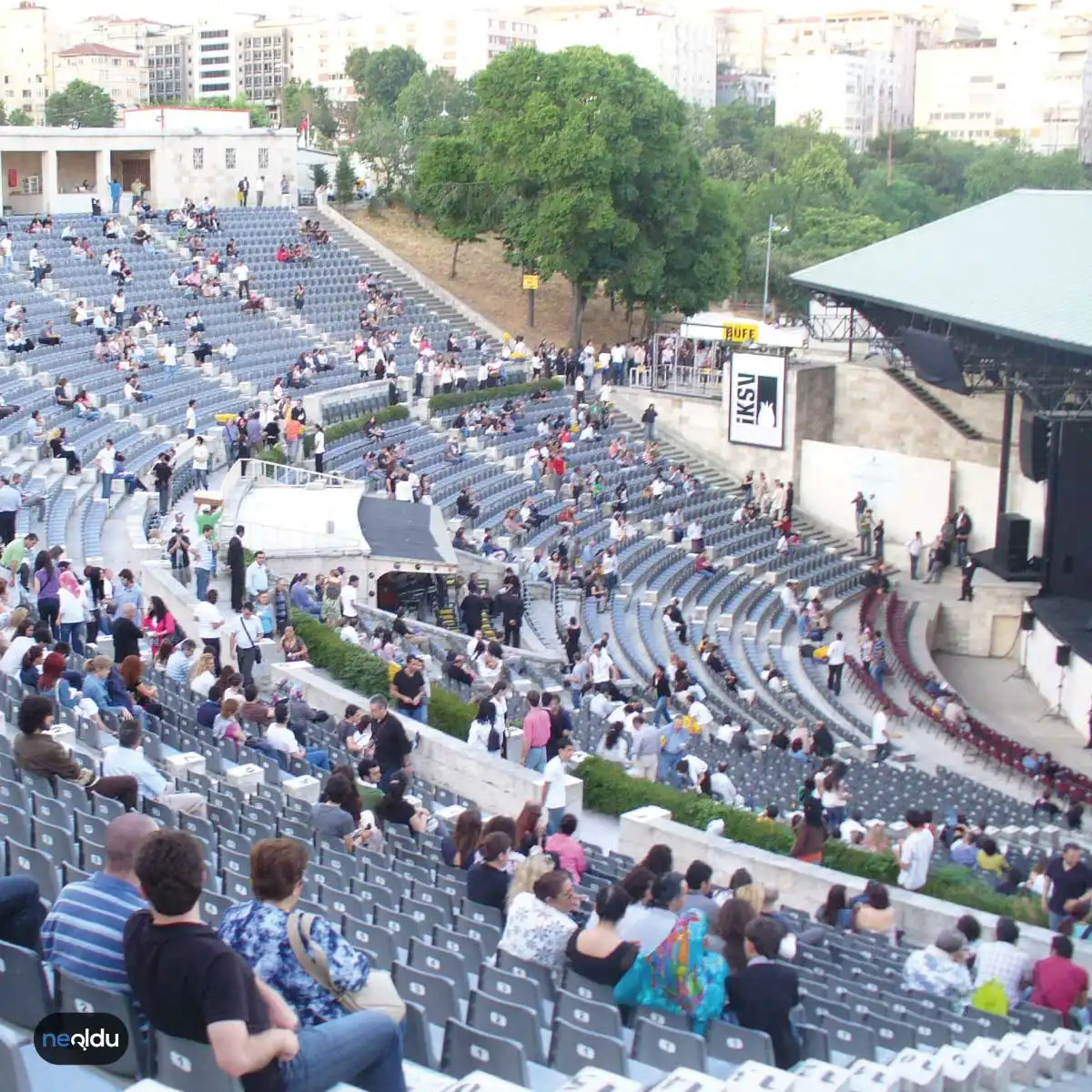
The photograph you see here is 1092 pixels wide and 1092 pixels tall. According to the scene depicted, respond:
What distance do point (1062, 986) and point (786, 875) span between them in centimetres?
359

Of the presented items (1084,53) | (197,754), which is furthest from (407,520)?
(1084,53)

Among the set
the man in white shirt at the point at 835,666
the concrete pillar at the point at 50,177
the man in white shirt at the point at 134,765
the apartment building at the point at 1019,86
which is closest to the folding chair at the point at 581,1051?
the man in white shirt at the point at 134,765

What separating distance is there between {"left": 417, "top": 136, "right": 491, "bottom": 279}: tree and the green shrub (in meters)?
8.03

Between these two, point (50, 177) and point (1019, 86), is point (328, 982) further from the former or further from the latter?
point (1019, 86)

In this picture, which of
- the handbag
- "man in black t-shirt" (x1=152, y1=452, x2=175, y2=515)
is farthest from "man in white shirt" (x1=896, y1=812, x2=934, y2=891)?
"man in black t-shirt" (x1=152, y1=452, x2=175, y2=515)

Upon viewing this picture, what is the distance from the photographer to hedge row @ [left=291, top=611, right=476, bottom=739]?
1711 centimetres

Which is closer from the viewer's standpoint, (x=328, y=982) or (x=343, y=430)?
(x=328, y=982)

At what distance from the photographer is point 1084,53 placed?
170625 mm

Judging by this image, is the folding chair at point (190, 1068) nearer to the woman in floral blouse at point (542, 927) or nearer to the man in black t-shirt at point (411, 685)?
the woman in floral blouse at point (542, 927)

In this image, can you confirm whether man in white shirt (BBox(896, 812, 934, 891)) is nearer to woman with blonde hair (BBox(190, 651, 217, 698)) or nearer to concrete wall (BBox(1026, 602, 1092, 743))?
woman with blonde hair (BBox(190, 651, 217, 698))

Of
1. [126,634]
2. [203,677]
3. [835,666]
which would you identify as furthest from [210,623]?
[835,666]

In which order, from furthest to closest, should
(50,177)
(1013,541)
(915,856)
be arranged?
1. (50,177)
2. (1013,541)
3. (915,856)

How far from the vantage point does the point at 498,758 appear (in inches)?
597

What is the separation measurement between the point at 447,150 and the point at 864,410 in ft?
47.9
